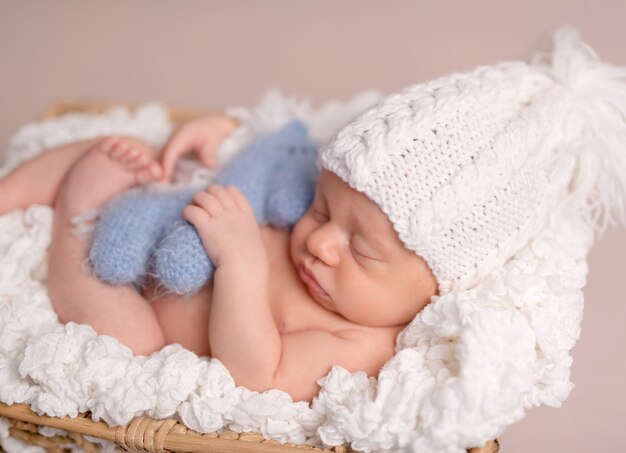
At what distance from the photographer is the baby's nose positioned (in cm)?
134

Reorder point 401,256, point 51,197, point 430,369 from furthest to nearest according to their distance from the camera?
point 51,197 < point 401,256 < point 430,369

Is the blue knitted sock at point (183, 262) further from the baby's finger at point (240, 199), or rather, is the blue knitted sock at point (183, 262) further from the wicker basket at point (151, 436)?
the wicker basket at point (151, 436)

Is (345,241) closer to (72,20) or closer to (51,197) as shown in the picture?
(51,197)

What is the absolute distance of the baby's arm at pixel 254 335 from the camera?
130cm

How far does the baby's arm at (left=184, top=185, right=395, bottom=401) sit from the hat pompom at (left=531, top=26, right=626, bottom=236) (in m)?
0.48

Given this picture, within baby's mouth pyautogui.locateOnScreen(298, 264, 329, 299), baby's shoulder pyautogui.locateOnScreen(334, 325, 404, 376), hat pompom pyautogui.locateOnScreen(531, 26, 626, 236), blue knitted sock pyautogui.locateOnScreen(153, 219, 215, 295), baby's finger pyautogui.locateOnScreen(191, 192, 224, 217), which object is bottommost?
baby's shoulder pyautogui.locateOnScreen(334, 325, 404, 376)

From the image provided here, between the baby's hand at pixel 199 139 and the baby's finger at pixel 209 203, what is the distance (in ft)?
0.94

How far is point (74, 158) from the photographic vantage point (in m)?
1.61

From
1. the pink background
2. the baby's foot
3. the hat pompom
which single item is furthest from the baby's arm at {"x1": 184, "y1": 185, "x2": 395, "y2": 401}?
the pink background

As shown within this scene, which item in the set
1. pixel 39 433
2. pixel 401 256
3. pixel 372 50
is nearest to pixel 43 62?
pixel 372 50

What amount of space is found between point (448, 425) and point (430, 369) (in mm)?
130

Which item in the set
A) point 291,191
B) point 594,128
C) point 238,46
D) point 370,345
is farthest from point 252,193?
point 238,46

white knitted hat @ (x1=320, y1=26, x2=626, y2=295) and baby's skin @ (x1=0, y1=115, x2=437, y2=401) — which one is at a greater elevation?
white knitted hat @ (x1=320, y1=26, x2=626, y2=295)

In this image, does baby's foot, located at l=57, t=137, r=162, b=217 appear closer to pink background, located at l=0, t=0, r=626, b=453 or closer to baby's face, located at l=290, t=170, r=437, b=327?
baby's face, located at l=290, t=170, r=437, b=327
